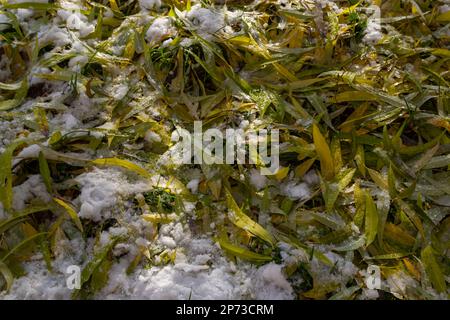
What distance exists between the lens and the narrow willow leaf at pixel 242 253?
1516 millimetres

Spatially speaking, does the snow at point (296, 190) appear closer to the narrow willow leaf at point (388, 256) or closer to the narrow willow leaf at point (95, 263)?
the narrow willow leaf at point (388, 256)

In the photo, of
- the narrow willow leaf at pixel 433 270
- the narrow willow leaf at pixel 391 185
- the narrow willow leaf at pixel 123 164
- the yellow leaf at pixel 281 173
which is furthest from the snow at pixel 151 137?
the narrow willow leaf at pixel 433 270

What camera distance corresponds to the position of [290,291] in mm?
1471

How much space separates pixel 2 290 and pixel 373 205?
130cm

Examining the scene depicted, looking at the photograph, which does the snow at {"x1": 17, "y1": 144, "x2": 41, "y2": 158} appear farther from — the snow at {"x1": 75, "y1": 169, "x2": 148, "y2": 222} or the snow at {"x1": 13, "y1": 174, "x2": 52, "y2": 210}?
the snow at {"x1": 75, "y1": 169, "x2": 148, "y2": 222}

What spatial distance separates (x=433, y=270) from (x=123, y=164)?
1.16 meters

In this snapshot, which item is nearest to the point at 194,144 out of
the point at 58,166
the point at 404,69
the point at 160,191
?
the point at 160,191

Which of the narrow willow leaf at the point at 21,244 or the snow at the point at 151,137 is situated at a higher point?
the snow at the point at 151,137

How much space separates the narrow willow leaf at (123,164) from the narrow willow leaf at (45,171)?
17 cm

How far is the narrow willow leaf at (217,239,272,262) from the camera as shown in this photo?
152cm

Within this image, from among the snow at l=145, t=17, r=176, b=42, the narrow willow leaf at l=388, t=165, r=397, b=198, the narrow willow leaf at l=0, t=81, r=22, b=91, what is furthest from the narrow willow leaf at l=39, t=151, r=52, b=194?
the narrow willow leaf at l=388, t=165, r=397, b=198

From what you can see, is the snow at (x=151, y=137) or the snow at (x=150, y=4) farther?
the snow at (x=150, y=4)

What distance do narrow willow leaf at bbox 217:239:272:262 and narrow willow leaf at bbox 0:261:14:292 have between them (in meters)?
0.70

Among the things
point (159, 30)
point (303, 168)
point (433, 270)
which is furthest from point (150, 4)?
point (433, 270)
